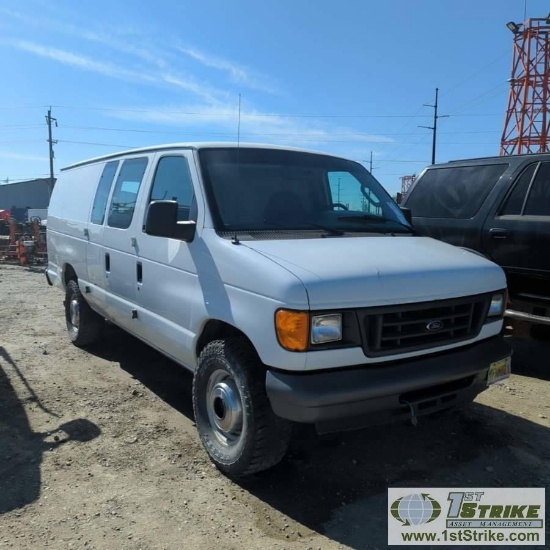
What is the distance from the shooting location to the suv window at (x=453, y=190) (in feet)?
18.6

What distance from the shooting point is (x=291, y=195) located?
3768 mm

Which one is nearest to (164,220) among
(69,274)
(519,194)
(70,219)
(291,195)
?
(291,195)

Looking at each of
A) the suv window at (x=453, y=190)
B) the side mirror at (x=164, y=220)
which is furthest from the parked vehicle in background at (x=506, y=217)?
the side mirror at (x=164, y=220)

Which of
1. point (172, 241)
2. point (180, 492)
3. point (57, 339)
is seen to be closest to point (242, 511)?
point (180, 492)

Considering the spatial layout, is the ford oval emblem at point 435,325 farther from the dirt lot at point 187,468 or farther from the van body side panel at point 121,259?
the van body side panel at point 121,259

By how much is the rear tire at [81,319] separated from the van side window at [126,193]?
148 cm

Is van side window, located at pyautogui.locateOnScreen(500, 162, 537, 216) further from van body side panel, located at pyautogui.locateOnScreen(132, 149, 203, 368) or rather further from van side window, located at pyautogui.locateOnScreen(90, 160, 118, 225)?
van side window, located at pyautogui.locateOnScreen(90, 160, 118, 225)

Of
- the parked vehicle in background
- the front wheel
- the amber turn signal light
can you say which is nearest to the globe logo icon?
the front wheel

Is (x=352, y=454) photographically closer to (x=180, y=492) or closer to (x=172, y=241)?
(x=180, y=492)

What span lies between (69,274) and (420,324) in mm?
4845

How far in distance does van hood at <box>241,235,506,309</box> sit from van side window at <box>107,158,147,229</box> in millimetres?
1795

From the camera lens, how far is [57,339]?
6559mm

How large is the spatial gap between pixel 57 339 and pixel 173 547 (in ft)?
15.0

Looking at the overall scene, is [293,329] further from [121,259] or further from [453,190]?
[453,190]
